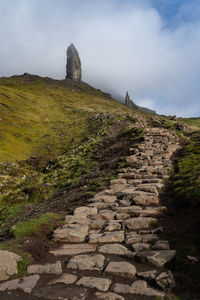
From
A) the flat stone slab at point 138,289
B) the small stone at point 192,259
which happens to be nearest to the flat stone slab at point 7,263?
the flat stone slab at point 138,289

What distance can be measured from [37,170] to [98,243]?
39699 millimetres

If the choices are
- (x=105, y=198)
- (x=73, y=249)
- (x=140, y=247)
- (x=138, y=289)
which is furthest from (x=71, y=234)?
(x=105, y=198)

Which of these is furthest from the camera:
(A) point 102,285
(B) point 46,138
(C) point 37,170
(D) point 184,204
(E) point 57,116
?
(E) point 57,116

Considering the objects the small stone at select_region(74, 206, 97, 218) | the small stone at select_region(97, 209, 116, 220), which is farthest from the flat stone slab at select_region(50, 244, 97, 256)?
the small stone at select_region(74, 206, 97, 218)

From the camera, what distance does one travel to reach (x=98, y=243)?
11031 mm

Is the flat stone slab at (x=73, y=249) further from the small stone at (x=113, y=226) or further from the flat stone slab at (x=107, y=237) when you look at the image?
the small stone at (x=113, y=226)

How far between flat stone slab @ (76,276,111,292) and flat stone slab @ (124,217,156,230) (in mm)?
4573

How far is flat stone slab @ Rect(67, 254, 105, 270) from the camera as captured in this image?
29.3 feet

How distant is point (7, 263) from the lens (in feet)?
28.9

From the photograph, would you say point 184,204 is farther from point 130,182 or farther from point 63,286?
point 63,286

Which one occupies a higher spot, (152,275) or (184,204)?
(184,204)

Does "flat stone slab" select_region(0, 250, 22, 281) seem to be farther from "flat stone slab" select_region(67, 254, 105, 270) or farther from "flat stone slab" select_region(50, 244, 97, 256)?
"flat stone slab" select_region(67, 254, 105, 270)

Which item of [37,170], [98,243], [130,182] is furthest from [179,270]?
[37,170]

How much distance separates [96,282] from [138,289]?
150 cm
